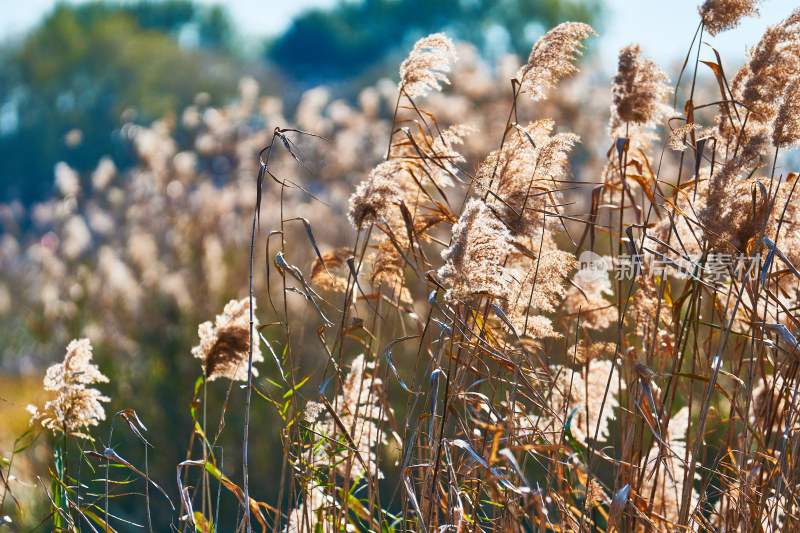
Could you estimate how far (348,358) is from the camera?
4777 mm

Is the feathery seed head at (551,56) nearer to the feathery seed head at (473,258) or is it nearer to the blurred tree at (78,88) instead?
the feathery seed head at (473,258)

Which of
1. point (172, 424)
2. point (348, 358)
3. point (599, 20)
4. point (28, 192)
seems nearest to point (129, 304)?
point (172, 424)

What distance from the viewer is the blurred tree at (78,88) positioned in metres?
25.1

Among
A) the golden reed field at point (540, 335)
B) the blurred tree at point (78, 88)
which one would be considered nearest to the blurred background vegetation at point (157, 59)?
the blurred tree at point (78, 88)

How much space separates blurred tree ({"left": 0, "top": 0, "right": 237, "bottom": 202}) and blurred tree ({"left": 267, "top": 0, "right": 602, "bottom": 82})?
616 cm

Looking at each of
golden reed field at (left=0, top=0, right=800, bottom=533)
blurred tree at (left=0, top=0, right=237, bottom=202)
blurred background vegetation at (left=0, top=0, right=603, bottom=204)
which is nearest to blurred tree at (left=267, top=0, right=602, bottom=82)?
blurred background vegetation at (left=0, top=0, right=603, bottom=204)

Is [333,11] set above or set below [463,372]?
above

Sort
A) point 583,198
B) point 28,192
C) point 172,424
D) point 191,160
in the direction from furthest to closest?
point 28,192 < point 583,198 < point 191,160 < point 172,424

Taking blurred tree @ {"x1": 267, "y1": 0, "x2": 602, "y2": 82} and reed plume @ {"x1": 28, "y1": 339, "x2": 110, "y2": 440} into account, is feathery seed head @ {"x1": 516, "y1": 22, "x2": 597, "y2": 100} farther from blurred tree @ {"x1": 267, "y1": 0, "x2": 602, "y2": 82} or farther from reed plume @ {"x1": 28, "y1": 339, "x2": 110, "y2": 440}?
blurred tree @ {"x1": 267, "y1": 0, "x2": 602, "y2": 82}

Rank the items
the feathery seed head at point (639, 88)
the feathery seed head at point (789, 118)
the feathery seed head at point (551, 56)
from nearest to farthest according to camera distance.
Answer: the feathery seed head at point (789, 118) < the feathery seed head at point (551, 56) < the feathery seed head at point (639, 88)

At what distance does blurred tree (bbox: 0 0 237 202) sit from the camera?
25.1m

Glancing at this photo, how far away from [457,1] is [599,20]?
5.95 m

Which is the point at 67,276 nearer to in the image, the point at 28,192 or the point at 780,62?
the point at 780,62

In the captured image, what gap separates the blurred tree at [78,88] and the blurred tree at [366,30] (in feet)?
20.2
